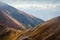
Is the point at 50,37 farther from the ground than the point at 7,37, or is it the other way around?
the point at 7,37

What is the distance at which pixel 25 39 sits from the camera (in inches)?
4747

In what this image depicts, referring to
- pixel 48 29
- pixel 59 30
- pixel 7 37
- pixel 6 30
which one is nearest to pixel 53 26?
pixel 48 29

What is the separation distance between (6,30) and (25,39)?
80338 mm

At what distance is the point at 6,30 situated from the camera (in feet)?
651

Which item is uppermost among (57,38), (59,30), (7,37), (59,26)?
(7,37)

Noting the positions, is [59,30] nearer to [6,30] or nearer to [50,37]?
[50,37]

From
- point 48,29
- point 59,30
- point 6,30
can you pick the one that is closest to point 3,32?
point 6,30

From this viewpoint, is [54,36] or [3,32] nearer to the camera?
[54,36]

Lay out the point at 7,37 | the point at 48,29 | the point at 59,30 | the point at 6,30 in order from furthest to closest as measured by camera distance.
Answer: the point at 6,30 < the point at 7,37 < the point at 48,29 < the point at 59,30

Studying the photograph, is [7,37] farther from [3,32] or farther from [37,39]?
[37,39]

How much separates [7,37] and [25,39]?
66044 millimetres

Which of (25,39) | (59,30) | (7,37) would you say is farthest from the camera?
(7,37)

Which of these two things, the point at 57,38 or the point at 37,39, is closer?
the point at 57,38

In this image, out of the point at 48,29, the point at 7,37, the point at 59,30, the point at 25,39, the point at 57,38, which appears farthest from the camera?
the point at 7,37
